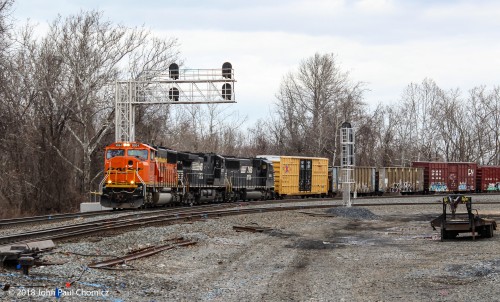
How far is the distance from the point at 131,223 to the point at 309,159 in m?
28.7

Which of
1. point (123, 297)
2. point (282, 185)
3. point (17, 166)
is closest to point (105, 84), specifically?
point (17, 166)

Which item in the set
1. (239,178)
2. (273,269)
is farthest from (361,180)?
(273,269)

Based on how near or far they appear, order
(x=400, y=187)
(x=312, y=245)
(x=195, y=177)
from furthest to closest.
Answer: (x=400, y=187) < (x=195, y=177) < (x=312, y=245)

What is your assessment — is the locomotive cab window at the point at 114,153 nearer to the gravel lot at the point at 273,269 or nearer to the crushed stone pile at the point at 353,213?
the gravel lot at the point at 273,269

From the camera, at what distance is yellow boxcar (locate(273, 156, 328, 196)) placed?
145 feet

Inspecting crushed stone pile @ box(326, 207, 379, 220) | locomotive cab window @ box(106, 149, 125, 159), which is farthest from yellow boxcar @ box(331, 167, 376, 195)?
locomotive cab window @ box(106, 149, 125, 159)

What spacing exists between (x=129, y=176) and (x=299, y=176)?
20.9m

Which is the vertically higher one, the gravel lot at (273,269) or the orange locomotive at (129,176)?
the orange locomotive at (129,176)

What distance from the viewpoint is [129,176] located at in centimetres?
2644

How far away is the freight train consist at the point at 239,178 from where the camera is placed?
26766 millimetres

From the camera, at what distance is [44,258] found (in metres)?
11.4

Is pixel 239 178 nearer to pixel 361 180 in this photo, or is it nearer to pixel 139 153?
pixel 139 153

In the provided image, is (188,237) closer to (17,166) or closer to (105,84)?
(17,166)

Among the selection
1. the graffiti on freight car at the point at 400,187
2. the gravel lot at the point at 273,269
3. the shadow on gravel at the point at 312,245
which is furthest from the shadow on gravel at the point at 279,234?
the graffiti on freight car at the point at 400,187
